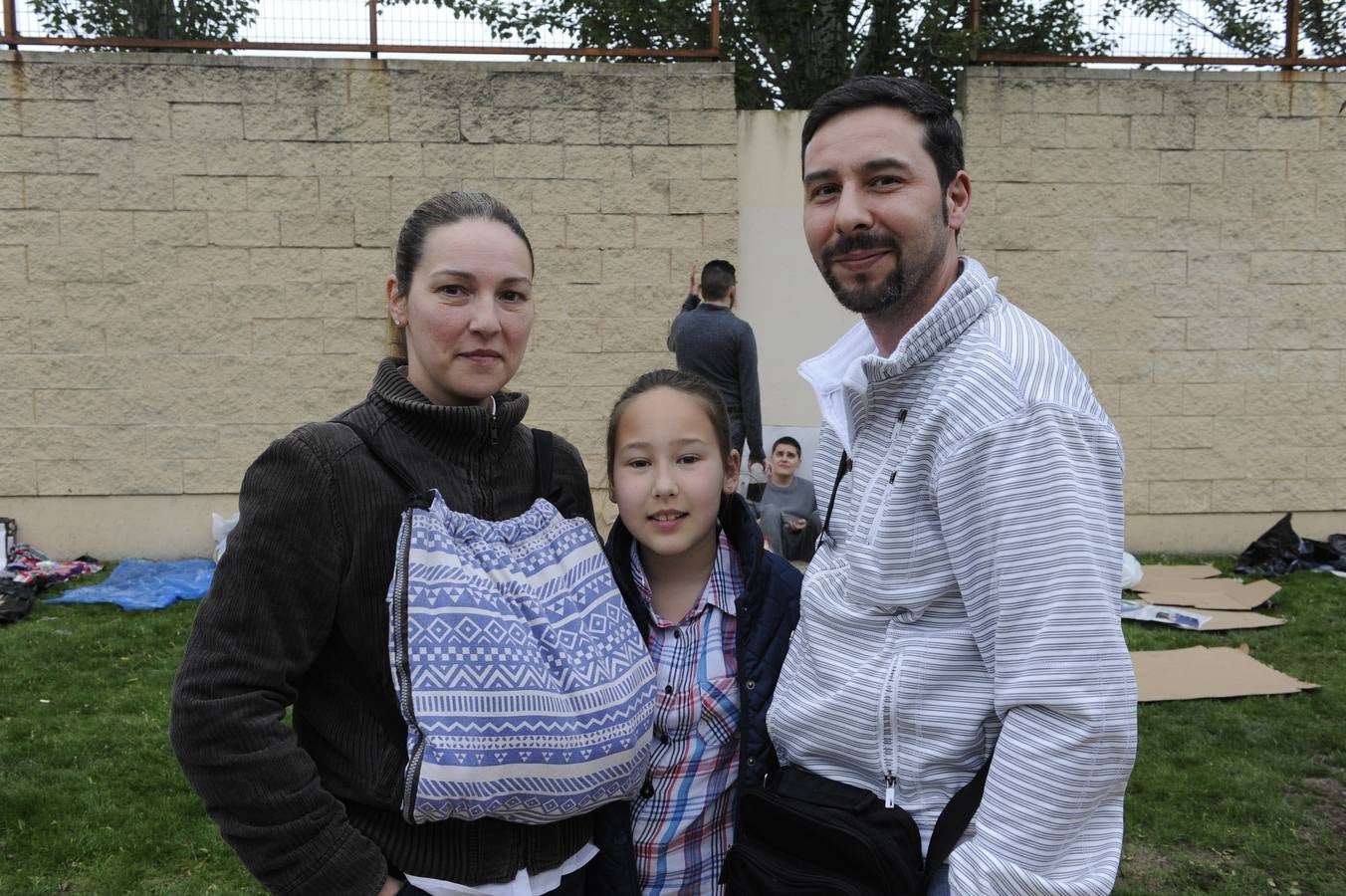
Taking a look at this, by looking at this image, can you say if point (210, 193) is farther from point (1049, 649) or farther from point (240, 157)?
point (1049, 649)

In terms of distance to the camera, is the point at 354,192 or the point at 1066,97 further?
the point at 1066,97

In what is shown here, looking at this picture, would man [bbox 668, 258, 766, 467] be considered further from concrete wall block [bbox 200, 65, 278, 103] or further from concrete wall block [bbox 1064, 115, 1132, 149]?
concrete wall block [bbox 200, 65, 278, 103]

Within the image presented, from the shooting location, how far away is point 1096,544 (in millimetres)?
1288

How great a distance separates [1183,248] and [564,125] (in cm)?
459

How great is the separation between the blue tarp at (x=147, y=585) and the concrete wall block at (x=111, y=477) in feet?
1.69

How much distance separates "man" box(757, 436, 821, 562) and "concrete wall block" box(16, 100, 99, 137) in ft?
16.7

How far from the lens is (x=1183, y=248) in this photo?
7.55 metres

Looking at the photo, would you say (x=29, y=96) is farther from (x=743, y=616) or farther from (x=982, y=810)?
(x=982, y=810)

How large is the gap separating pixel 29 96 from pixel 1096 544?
25.4ft

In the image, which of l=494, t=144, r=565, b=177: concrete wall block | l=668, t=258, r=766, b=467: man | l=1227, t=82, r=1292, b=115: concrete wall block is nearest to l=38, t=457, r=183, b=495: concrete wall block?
l=494, t=144, r=565, b=177: concrete wall block

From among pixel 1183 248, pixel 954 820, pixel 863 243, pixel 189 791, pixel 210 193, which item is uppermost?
pixel 210 193

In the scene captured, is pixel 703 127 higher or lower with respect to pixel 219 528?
higher

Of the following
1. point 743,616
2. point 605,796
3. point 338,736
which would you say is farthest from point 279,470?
point 743,616

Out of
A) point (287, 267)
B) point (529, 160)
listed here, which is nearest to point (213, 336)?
point (287, 267)
